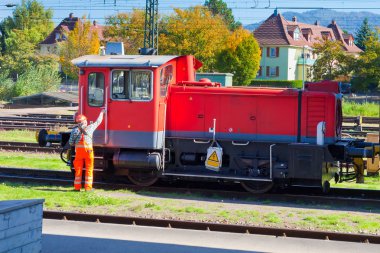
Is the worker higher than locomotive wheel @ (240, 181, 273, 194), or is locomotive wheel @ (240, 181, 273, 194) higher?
the worker

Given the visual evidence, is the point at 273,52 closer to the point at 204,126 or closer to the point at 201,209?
the point at 204,126

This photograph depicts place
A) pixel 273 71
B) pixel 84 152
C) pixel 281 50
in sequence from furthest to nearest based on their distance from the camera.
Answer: pixel 273 71
pixel 281 50
pixel 84 152

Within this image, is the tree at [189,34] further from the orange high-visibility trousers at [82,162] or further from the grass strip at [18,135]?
the orange high-visibility trousers at [82,162]

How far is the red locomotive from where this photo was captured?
1349 cm

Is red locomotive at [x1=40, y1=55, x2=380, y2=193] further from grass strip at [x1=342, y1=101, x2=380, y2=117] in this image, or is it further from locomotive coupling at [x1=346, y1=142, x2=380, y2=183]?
grass strip at [x1=342, y1=101, x2=380, y2=117]

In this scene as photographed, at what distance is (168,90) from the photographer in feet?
46.3

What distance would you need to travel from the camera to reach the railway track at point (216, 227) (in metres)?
9.88

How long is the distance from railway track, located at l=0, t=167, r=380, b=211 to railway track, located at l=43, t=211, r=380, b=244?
288cm

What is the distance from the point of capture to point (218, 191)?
44.9 ft

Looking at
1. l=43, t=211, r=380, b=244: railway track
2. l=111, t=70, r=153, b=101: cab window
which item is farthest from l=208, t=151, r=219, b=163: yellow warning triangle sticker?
l=43, t=211, r=380, b=244: railway track

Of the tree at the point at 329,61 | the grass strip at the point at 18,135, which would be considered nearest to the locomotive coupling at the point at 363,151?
the grass strip at the point at 18,135

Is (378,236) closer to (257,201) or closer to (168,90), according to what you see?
(257,201)

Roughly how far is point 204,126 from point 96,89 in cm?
261

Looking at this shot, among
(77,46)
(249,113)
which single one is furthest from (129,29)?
(249,113)
